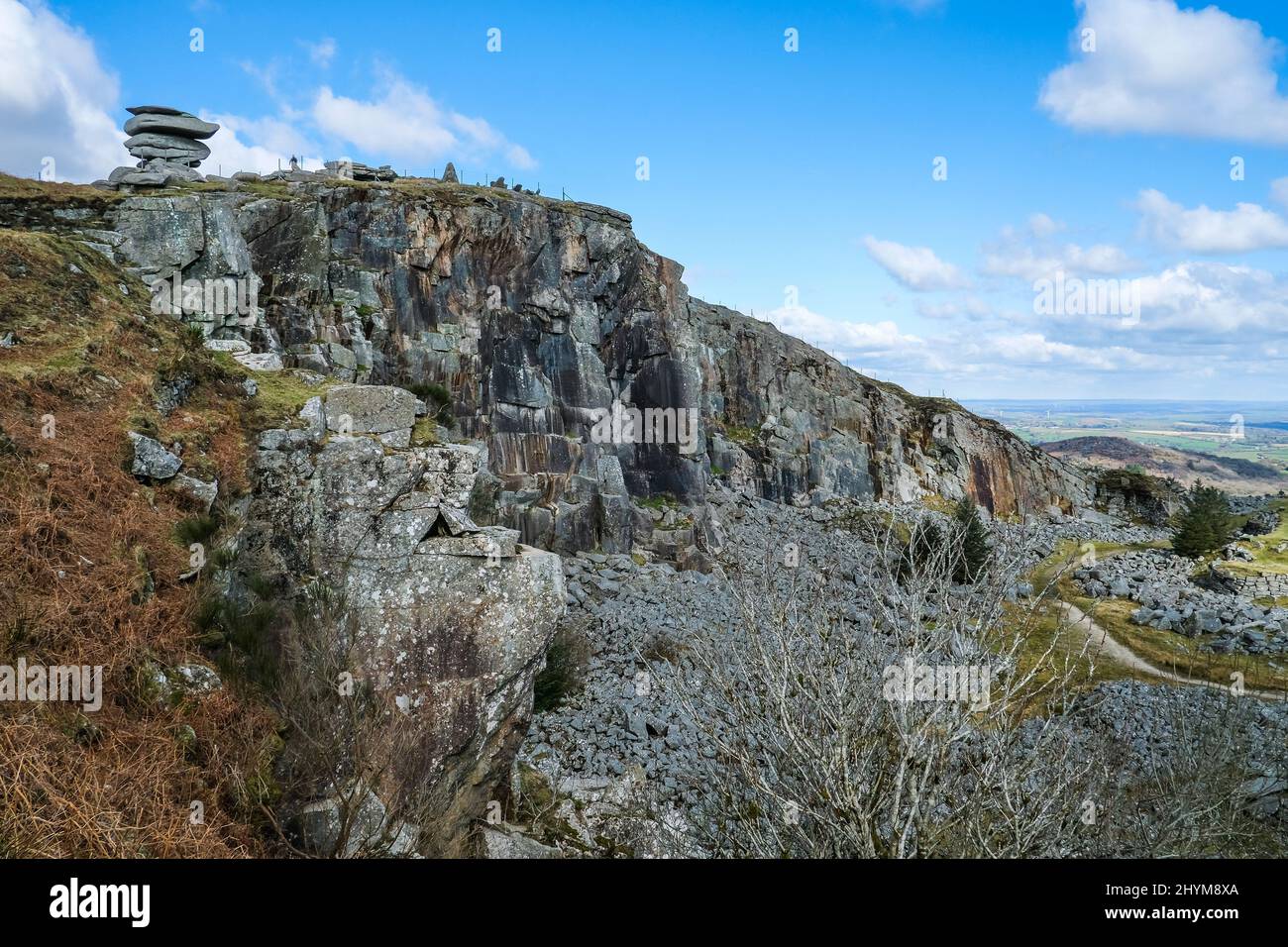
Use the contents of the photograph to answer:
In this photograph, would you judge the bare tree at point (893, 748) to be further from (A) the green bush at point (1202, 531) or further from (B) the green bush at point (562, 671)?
(A) the green bush at point (1202, 531)

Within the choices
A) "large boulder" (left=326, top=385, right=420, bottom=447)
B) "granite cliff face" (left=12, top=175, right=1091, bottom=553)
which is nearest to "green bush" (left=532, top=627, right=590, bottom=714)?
"granite cliff face" (left=12, top=175, right=1091, bottom=553)

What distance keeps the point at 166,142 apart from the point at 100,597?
3693 centimetres

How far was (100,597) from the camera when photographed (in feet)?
29.5

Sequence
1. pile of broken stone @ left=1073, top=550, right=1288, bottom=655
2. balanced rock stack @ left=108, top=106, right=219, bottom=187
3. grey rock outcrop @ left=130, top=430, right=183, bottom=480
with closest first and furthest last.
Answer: grey rock outcrop @ left=130, top=430, right=183, bottom=480 < pile of broken stone @ left=1073, top=550, right=1288, bottom=655 < balanced rock stack @ left=108, top=106, right=219, bottom=187

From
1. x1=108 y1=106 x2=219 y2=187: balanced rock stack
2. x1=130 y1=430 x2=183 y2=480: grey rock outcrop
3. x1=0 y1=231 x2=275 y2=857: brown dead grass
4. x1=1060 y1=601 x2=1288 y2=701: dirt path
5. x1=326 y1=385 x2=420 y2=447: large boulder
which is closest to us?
x1=0 y1=231 x2=275 y2=857: brown dead grass

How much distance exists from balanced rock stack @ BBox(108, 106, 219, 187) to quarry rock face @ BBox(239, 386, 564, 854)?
30226 mm

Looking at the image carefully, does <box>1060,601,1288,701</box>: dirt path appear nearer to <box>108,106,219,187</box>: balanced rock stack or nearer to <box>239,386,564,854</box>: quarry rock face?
<box>239,386,564,854</box>: quarry rock face

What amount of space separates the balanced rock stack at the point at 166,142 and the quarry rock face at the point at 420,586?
99.2 feet

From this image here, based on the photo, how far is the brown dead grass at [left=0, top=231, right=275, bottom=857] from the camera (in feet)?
21.9

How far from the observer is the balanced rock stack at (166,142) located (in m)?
34.2

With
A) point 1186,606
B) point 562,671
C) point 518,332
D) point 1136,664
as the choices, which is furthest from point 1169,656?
point 518,332

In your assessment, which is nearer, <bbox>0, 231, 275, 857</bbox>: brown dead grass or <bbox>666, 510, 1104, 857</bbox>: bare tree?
<bbox>0, 231, 275, 857</bbox>: brown dead grass

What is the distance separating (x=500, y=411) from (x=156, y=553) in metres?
35.4
